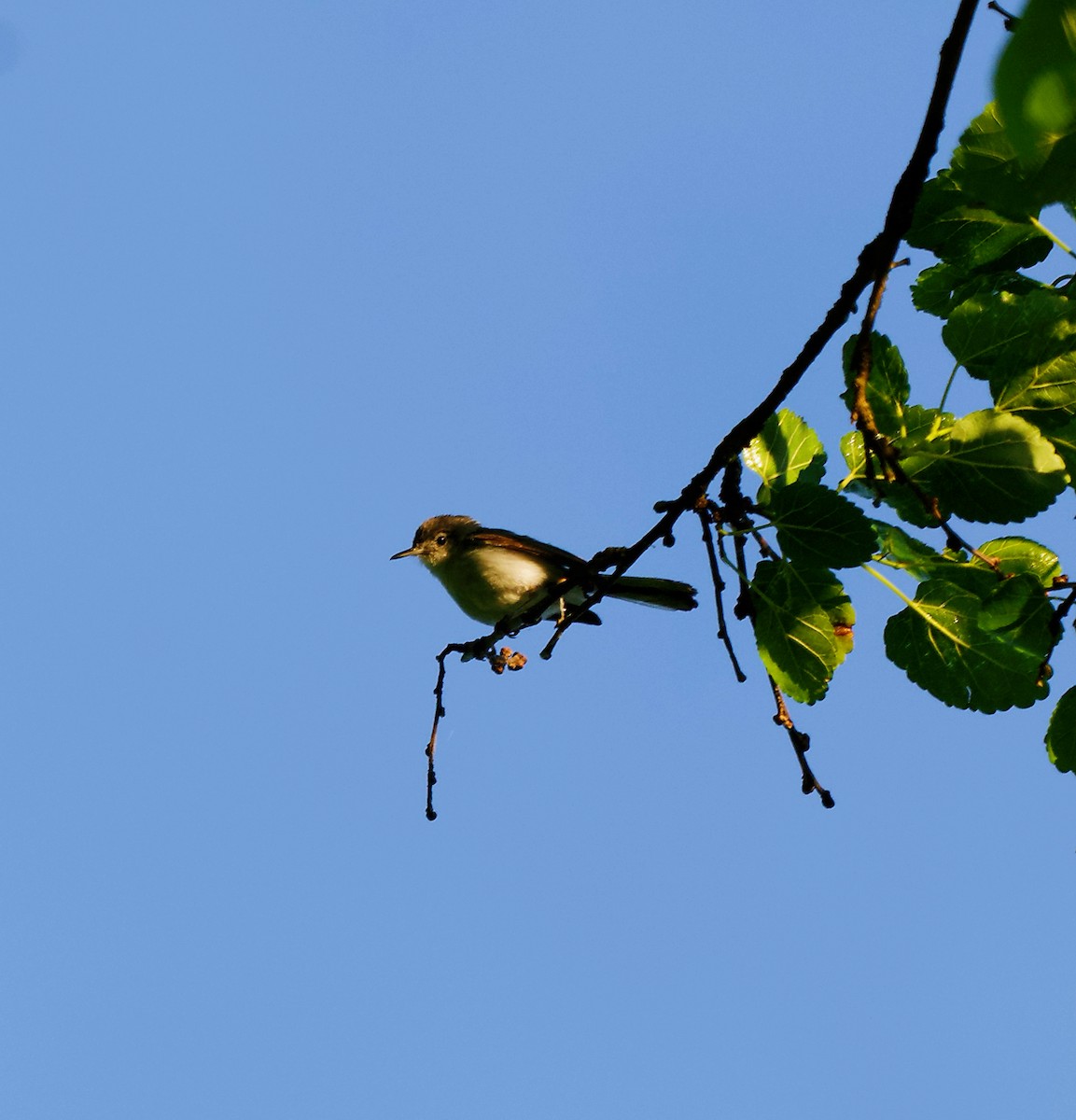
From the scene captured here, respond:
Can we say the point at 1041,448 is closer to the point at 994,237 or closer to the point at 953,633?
the point at 953,633

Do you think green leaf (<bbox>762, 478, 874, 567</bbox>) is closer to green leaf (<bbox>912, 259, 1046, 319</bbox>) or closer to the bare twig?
the bare twig

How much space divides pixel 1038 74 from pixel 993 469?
198 centimetres

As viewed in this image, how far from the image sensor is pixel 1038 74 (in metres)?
0.73

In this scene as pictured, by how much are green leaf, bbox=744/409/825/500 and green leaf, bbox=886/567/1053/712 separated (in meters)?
0.46

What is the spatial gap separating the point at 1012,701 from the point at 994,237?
1243 millimetres

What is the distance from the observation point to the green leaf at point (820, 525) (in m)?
2.70

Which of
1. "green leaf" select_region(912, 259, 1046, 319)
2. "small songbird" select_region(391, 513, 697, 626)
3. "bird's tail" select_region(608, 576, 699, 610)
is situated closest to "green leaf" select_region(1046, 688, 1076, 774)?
"green leaf" select_region(912, 259, 1046, 319)

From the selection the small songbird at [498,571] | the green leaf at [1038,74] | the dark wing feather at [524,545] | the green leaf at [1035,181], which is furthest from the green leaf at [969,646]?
the dark wing feather at [524,545]

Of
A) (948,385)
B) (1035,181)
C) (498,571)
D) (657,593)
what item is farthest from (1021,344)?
(498,571)

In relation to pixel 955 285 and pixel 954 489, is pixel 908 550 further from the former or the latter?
pixel 955 285

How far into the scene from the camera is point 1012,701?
9.48ft

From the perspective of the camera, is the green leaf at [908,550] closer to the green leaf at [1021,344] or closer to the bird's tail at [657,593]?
the green leaf at [1021,344]

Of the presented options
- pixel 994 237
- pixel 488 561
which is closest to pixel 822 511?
pixel 994 237

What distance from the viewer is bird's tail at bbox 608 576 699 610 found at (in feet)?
19.5
